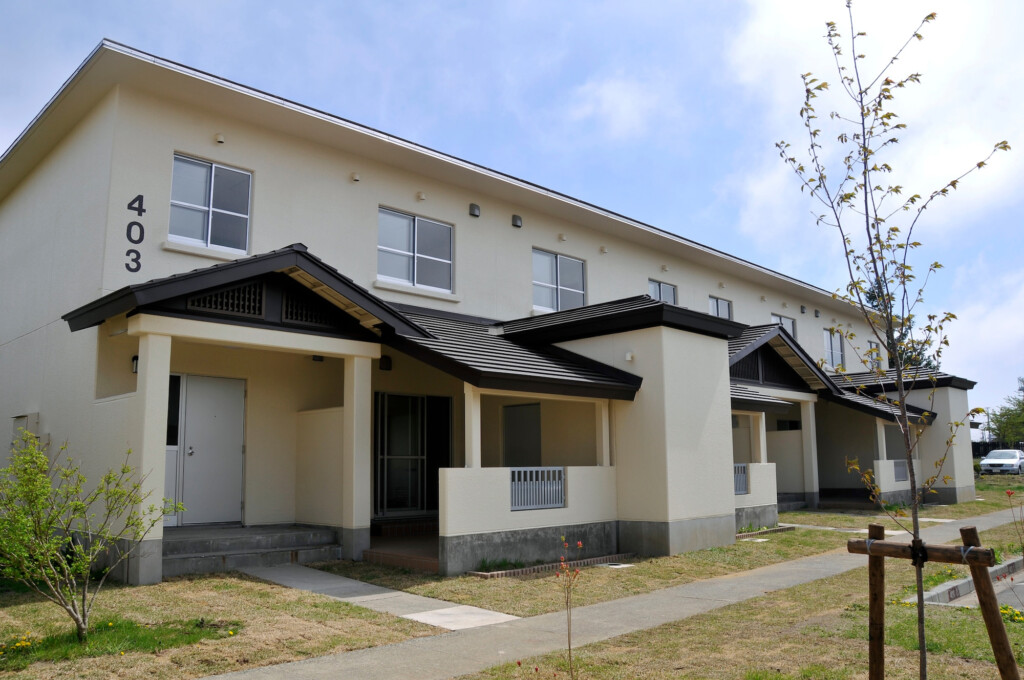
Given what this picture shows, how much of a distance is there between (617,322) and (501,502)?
4.17 meters

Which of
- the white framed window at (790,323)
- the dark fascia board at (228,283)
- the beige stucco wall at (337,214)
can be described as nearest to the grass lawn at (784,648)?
the dark fascia board at (228,283)

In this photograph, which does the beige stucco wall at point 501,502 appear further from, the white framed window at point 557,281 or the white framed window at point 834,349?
the white framed window at point 834,349

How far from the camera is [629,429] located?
556 inches

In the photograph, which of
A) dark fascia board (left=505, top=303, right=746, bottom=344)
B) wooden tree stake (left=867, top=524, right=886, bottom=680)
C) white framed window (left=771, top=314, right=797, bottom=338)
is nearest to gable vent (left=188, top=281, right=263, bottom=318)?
dark fascia board (left=505, top=303, right=746, bottom=344)

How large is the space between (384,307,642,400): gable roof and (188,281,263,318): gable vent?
2.22 metres

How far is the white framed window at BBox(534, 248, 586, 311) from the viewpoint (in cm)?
1922

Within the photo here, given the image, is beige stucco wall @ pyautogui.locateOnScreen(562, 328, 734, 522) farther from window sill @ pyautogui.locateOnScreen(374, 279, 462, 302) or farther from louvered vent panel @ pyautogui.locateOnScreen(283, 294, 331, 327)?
louvered vent panel @ pyautogui.locateOnScreen(283, 294, 331, 327)

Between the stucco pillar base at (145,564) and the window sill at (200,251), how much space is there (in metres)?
4.77

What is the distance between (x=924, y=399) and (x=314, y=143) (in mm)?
21546

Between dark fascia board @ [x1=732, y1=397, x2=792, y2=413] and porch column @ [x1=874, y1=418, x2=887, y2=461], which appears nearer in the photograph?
dark fascia board @ [x1=732, y1=397, x2=792, y2=413]

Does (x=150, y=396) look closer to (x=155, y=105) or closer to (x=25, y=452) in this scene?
(x=25, y=452)

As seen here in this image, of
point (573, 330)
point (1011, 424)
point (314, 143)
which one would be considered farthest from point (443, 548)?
point (1011, 424)

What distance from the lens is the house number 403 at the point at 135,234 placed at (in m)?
12.3

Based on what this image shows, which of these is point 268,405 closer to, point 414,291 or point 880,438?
point 414,291
